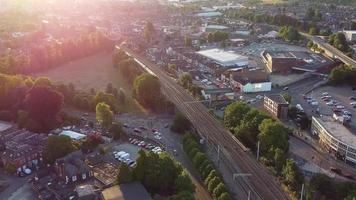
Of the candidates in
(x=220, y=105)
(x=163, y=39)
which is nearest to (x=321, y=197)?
(x=220, y=105)

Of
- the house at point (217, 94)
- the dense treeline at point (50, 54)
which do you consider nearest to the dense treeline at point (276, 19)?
the dense treeline at point (50, 54)

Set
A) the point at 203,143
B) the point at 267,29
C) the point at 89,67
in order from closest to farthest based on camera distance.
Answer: the point at 203,143 < the point at 89,67 < the point at 267,29

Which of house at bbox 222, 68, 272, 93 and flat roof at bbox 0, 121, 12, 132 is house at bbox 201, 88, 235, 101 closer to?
house at bbox 222, 68, 272, 93

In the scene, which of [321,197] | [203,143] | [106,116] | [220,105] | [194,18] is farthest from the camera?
[194,18]

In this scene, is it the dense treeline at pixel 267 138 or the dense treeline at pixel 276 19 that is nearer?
the dense treeline at pixel 267 138

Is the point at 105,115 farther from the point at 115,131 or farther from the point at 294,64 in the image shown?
the point at 294,64

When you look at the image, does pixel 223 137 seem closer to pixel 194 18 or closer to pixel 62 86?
pixel 62 86

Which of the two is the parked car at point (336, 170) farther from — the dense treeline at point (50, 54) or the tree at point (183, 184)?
the dense treeline at point (50, 54)
